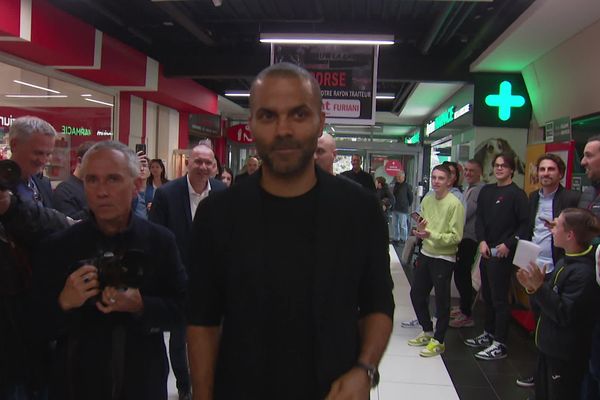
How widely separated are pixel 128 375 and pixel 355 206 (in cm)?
86

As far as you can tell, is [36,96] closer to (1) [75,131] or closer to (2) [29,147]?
(1) [75,131]

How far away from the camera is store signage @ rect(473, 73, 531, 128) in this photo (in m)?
6.43

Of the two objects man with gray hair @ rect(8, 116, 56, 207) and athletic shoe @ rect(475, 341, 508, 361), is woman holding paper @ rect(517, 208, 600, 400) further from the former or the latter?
man with gray hair @ rect(8, 116, 56, 207)

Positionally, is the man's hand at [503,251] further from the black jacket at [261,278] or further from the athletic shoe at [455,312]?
the black jacket at [261,278]

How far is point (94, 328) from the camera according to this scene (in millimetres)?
1458

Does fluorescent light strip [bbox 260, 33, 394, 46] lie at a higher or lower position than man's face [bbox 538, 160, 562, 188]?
higher

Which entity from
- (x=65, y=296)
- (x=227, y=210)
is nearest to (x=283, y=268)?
(x=227, y=210)

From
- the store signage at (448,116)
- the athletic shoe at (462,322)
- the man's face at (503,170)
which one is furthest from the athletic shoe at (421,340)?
the store signage at (448,116)

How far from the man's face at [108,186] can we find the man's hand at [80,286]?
0.76ft

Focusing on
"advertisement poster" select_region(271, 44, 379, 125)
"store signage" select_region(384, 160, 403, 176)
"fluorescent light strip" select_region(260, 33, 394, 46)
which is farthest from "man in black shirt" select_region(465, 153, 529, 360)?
"store signage" select_region(384, 160, 403, 176)

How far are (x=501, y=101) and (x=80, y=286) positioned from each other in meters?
6.33

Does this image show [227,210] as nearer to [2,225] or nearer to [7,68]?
[2,225]

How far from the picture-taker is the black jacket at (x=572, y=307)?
101 inches

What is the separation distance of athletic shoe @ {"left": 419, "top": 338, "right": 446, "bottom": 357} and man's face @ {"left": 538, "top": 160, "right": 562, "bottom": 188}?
158 centimetres
